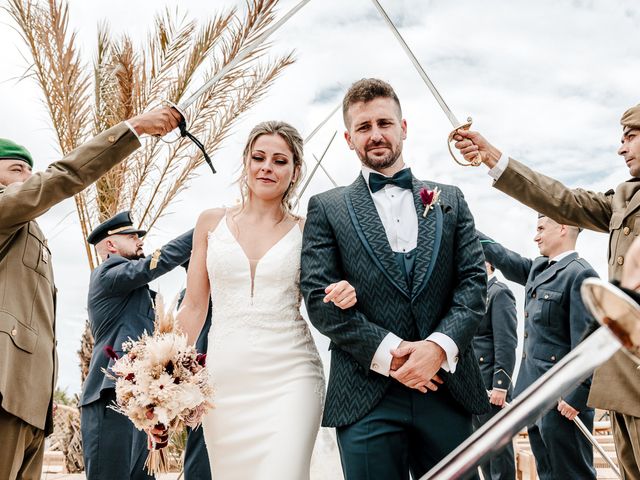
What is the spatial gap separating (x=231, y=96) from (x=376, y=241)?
264 inches

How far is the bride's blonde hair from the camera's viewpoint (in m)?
3.53

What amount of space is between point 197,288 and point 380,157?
1.24 meters

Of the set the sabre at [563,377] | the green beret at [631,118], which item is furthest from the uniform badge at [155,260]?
the sabre at [563,377]

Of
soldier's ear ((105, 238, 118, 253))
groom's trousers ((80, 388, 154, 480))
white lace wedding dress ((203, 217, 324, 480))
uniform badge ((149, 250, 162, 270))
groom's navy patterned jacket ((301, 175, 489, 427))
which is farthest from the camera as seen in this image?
soldier's ear ((105, 238, 118, 253))

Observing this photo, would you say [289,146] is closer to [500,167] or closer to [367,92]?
[367,92]

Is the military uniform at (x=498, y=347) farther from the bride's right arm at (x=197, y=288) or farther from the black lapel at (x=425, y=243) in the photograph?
the black lapel at (x=425, y=243)

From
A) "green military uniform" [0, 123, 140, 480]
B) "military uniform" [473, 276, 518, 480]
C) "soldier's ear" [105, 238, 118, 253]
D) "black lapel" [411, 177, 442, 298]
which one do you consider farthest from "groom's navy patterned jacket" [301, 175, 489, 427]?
"military uniform" [473, 276, 518, 480]

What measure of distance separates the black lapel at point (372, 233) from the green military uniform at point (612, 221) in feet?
2.85

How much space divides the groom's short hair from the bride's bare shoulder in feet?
3.28

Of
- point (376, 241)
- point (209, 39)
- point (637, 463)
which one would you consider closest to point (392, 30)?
point (376, 241)

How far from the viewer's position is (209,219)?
3.61 m

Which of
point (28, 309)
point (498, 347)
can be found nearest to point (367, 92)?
point (28, 309)

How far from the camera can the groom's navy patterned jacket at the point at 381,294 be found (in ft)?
8.48

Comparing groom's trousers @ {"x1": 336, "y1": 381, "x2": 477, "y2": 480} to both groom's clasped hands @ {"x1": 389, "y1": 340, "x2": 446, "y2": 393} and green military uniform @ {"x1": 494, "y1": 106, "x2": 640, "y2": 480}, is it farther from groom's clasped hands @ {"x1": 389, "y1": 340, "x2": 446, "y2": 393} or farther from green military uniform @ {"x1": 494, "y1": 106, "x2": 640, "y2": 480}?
green military uniform @ {"x1": 494, "y1": 106, "x2": 640, "y2": 480}
